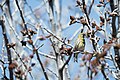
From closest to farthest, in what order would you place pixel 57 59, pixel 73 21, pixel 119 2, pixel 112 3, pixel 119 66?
pixel 119 2 < pixel 119 66 < pixel 112 3 < pixel 73 21 < pixel 57 59

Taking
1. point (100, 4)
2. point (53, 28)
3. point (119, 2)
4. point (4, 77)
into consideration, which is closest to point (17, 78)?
point (4, 77)

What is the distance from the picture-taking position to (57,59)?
9.37 feet

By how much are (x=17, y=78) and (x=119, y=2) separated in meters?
1.35

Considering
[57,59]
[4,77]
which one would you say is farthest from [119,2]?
[4,77]

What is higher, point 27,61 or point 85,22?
point 85,22

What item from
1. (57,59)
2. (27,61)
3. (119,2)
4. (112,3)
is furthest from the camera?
(27,61)

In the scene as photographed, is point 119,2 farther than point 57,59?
No

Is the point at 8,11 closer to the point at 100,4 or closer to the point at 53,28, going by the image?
the point at 53,28

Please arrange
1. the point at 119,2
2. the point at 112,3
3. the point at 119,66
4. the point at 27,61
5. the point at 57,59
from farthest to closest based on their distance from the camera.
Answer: the point at 27,61 → the point at 57,59 → the point at 112,3 → the point at 119,66 → the point at 119,2

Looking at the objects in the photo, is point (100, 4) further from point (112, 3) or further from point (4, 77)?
point (4, 77)

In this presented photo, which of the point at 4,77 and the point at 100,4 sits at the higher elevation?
the point at 100,4

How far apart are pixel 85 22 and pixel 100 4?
335mm

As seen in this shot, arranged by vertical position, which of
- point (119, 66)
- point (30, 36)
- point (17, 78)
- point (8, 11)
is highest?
point (8, 11)

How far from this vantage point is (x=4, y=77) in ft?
8.83
